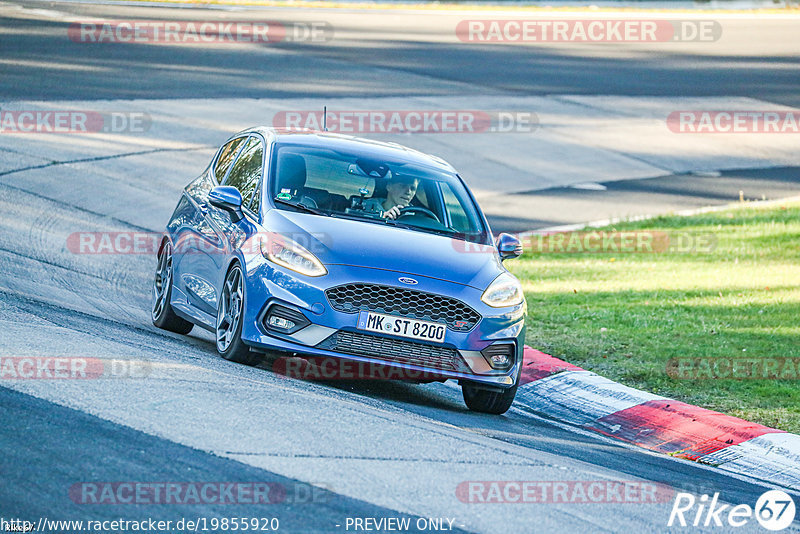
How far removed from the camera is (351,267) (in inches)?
324

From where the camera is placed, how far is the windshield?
9203 mm

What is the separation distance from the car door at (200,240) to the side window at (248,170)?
6.7 inches

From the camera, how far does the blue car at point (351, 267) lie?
8.17 metres

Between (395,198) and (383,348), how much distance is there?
1676mm

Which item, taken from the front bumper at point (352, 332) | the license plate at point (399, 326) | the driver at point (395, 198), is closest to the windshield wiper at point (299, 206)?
the driver at point (395, 198)

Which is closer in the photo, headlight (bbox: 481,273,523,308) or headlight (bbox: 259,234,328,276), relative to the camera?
headlight (bbox: 259,234,328,276)

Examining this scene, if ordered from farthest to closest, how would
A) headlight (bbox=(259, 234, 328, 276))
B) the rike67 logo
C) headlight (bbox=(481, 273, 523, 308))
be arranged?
headlight (bbox=(481, 273, 523, 308))
headlight (bbox=(259, 234, 328, 276))
the rike67 logo

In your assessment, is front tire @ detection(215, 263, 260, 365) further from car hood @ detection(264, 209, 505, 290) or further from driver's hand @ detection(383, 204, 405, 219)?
driver's hand @ detection(383, 204, 405, 219)

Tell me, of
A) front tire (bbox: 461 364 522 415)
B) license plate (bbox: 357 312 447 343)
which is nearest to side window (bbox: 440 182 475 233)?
front tire (bbox: 461 364 522 415)

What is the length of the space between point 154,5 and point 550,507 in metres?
30.5

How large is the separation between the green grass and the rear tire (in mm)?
3190

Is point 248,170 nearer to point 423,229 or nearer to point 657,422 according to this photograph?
point 423,229

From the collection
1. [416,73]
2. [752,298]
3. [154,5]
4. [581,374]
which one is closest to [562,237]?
[752,298]

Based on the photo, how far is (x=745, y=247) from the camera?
51.2 ft
